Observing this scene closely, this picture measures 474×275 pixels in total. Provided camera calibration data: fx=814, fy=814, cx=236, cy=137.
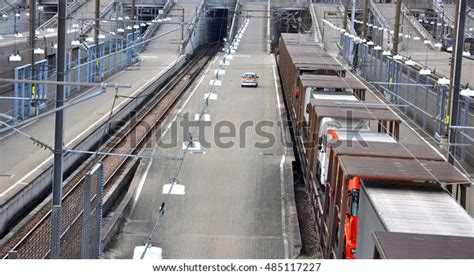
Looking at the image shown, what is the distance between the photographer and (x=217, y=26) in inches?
2876

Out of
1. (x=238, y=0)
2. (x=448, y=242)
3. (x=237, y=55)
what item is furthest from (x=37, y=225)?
(x=238, y=0)

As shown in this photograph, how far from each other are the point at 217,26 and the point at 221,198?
57724 mm

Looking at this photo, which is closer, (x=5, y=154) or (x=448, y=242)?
(x=448, y=242)

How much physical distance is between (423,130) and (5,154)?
12800 mm

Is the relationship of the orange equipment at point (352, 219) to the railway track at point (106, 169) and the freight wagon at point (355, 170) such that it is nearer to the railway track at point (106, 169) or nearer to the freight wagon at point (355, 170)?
the freight wagon at point (355, 170)

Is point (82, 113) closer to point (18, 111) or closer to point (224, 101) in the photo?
point (18, 111)

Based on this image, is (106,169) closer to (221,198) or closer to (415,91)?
(221,198)

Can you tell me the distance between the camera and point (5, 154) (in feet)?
64.4

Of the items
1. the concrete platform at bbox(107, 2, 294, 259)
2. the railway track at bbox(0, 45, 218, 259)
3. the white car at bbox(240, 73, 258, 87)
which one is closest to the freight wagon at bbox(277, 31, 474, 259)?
the concrete platform at bbox(107, 2, 294, 259)

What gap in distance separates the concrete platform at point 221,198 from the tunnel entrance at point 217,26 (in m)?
42.4

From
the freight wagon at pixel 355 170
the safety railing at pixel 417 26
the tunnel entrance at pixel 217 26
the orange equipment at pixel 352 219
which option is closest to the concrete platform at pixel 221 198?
the freight wagon at pixel 355 170

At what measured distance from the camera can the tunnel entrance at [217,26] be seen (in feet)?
229

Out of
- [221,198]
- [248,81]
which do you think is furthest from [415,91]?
[221,198]

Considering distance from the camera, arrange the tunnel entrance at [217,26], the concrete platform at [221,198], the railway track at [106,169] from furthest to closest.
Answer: the tunnel entrance at [217,26], the concrete platform at [221,198], the railway track at [106,169]
